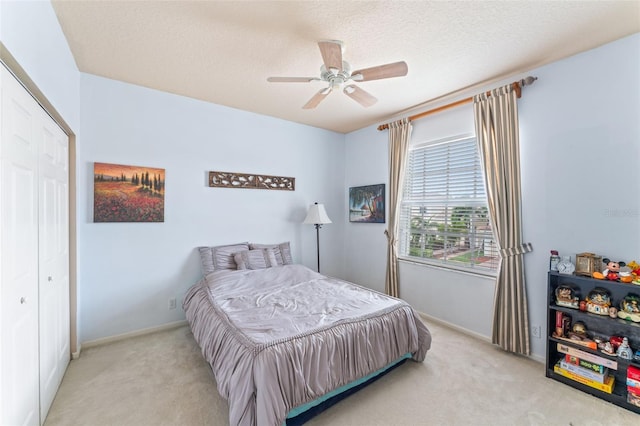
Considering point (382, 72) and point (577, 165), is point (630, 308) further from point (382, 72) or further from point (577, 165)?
point (382, 72)

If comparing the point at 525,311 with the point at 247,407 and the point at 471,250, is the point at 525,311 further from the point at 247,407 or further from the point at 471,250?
the point at 247,407

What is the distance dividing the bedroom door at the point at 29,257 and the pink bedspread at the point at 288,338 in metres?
0.96

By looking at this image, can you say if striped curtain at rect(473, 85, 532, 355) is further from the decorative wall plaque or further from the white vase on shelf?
the decorative wall plaque

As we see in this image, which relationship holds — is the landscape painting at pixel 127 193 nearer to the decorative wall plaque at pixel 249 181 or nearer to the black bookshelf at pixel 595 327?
the decorative wall plaque at pixel 249 181

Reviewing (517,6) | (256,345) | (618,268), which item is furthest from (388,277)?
(517,6)

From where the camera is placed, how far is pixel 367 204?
422cm

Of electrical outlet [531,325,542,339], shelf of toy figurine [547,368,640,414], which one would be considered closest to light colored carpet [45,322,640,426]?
shelf of toy figurine [547,368,640,414]

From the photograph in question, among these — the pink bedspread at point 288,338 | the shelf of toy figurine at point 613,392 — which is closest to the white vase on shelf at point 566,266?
the shelf of toy figurine at point 613,392

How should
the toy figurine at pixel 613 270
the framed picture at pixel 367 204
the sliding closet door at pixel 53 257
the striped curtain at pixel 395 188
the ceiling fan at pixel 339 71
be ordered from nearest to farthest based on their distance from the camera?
the sliding closet door at pixel 53 257, the ceiling fan at pixel 339 71, the toy figurine at pixel 613 270, the striped curtain at pixel 395 188, the framed picture at pixel 367 204

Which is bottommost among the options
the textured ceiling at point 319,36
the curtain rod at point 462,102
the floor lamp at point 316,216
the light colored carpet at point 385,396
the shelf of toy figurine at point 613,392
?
the light colored carpet at point 385,396

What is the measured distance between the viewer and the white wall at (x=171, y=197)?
8.99 ft

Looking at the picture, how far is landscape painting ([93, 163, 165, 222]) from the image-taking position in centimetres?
275

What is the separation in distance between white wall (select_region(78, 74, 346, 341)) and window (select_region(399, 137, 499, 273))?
65.2 inches

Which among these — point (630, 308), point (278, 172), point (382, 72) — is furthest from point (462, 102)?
point (278, 172)
